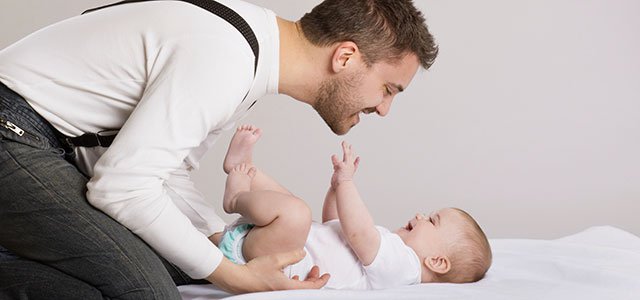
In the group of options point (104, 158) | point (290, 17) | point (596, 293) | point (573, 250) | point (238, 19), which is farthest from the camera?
point (290, 17)

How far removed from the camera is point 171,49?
248 centimetres

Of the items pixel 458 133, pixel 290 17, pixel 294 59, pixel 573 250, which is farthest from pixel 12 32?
pixel 573 250

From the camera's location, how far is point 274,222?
8.94 feet

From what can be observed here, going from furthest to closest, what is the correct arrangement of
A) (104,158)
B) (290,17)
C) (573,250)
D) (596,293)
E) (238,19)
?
(290,17), (573,250), (596,293), (238,19), (104,158)

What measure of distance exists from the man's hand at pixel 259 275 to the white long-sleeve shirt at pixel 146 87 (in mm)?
48

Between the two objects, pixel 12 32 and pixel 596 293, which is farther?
pixel 12 32

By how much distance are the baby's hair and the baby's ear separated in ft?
0.06

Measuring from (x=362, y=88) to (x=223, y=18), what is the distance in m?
0.52

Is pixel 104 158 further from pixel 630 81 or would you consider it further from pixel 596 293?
pixel 630 81

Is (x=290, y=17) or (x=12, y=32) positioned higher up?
(x=290, y=17)

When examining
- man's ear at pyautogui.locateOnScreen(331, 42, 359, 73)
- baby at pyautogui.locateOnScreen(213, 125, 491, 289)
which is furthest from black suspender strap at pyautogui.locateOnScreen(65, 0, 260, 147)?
baby at pyautogui.locateOnScreen(213, 125, 491, 289)

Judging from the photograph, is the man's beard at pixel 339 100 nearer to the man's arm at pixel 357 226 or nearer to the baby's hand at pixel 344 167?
the baby's hand at pixel 344 167

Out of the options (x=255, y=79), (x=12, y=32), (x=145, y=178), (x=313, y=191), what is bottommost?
(x=313, y=191)

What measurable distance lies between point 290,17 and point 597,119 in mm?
1661
